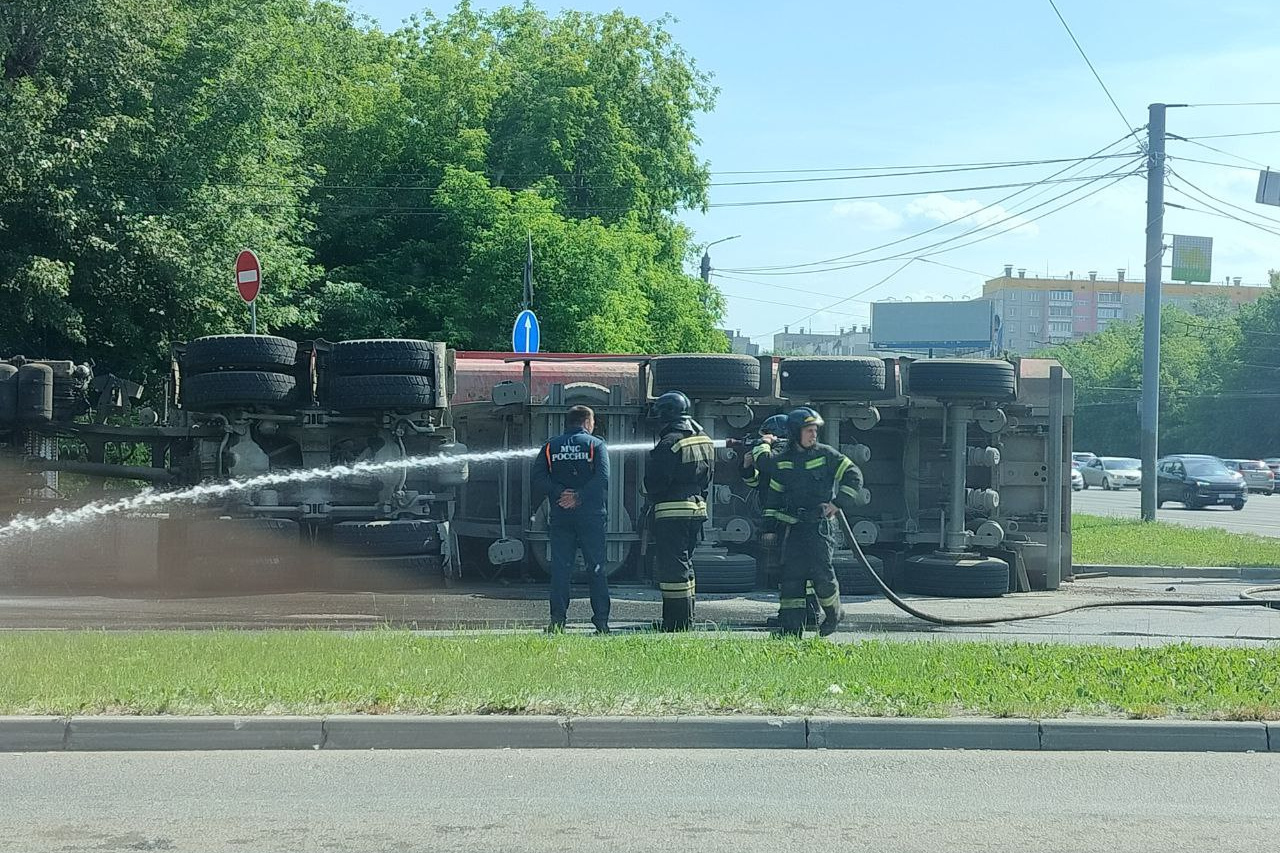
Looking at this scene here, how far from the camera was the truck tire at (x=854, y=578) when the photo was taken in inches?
525

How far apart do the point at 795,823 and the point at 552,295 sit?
2224 centimetres

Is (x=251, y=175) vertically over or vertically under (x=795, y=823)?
over

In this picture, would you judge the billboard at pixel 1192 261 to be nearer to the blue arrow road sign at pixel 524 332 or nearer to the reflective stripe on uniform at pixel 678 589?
the blue arrow road sign at pixel 524 332

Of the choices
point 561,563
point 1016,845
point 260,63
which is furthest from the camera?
point 260,63

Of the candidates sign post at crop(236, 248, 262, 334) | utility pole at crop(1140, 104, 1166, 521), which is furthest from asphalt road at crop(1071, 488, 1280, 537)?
sign post at crop(236, 248, 262, 334)

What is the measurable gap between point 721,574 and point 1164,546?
840cm

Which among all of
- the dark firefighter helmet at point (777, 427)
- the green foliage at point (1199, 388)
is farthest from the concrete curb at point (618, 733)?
the green foliage at point (1199, 388)

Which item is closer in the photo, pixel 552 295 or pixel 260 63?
pixel 260 63

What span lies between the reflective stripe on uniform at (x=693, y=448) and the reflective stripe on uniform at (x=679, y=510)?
32cm

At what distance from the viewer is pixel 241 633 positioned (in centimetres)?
952

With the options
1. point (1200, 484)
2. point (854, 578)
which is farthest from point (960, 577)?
point (1200, 484)

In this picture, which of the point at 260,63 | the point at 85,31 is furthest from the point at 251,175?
the point at 85,31

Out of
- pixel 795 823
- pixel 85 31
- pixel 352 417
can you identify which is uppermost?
pixel 85 31

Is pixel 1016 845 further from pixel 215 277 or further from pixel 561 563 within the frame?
pixel 215 277
